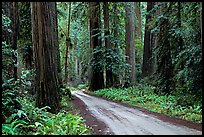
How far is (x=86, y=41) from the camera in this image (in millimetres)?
28953

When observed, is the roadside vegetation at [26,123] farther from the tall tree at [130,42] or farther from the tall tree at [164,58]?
the tall tree at [130,42]

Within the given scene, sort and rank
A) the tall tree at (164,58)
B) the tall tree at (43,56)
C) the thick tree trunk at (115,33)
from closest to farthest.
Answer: the tall tree at (43,56), the tall tree at (164,58), the thick tree trunk at (115,33)

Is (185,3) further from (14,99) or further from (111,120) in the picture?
(14,99)

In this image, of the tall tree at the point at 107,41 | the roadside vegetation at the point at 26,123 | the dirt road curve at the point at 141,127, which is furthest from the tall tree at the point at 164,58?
the roadside vegetation at the point at 26,123

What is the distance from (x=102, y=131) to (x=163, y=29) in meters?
9.02

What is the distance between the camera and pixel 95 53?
69.5 feet

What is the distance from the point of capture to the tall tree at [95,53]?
20812 mm

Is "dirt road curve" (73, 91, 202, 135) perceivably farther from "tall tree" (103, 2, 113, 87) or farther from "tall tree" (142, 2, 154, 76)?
"tall tree" (142, 2, 154, 76)

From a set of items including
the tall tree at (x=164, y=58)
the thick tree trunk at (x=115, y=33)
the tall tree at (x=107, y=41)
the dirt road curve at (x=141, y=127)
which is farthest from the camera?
the thick tree trunk at (x=115, y=33)

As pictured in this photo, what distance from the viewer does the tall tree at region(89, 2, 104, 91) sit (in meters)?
20.8

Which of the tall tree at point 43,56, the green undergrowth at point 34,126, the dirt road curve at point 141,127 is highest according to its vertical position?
the tall tree at point 43,56

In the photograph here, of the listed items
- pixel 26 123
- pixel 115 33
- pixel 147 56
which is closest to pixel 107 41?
pixel 115 33

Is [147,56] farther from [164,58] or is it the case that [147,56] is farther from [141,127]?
[141,127]

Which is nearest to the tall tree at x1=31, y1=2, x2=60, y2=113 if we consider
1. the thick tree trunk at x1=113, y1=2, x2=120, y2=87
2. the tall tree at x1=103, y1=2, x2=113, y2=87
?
the tall tree at x1=103, y1=2, x2=113, y2=87
